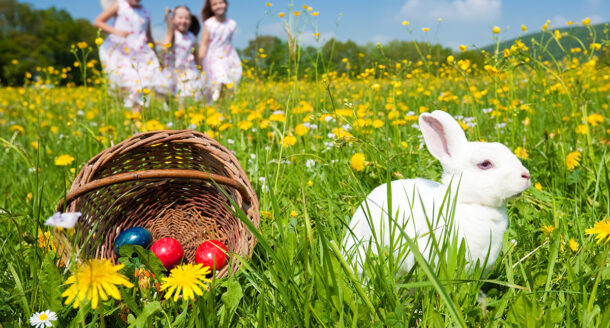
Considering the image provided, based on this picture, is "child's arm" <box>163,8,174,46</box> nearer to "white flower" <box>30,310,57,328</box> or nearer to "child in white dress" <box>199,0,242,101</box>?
"child in white dress" <box>199,0,242,101</box>

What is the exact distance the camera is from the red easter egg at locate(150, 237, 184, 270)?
5.33 ft

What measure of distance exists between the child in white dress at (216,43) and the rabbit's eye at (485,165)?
5533mm

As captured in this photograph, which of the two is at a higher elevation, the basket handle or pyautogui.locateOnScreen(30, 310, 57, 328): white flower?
the basket handle

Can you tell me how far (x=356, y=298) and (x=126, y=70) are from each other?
5225mm

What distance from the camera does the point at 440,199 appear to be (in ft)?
3.93

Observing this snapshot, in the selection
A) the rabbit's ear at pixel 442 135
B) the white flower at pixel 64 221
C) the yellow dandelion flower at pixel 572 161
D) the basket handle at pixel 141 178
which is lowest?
the yellow dandelion flower at pixel 572 161

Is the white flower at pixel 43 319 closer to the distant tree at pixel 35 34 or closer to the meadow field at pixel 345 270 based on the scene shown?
the meadow field at pixel 345 270

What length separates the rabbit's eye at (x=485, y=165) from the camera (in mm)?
1161

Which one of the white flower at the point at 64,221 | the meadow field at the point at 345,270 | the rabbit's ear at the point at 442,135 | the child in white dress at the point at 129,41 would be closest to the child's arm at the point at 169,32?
the child in white dress at the point at 129,41

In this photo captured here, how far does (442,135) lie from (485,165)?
16cm

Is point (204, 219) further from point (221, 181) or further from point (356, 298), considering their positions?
point (356, 298)

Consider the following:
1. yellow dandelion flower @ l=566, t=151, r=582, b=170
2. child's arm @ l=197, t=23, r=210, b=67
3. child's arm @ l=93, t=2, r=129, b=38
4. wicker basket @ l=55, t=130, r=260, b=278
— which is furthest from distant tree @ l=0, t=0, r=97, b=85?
yellow dandelion flower @ l=566, t=151, r=582, b=170

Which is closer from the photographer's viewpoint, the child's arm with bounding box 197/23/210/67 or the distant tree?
the child's arm with bounding box 197/23/210/67

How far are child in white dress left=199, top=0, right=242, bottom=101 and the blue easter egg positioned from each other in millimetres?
4878
